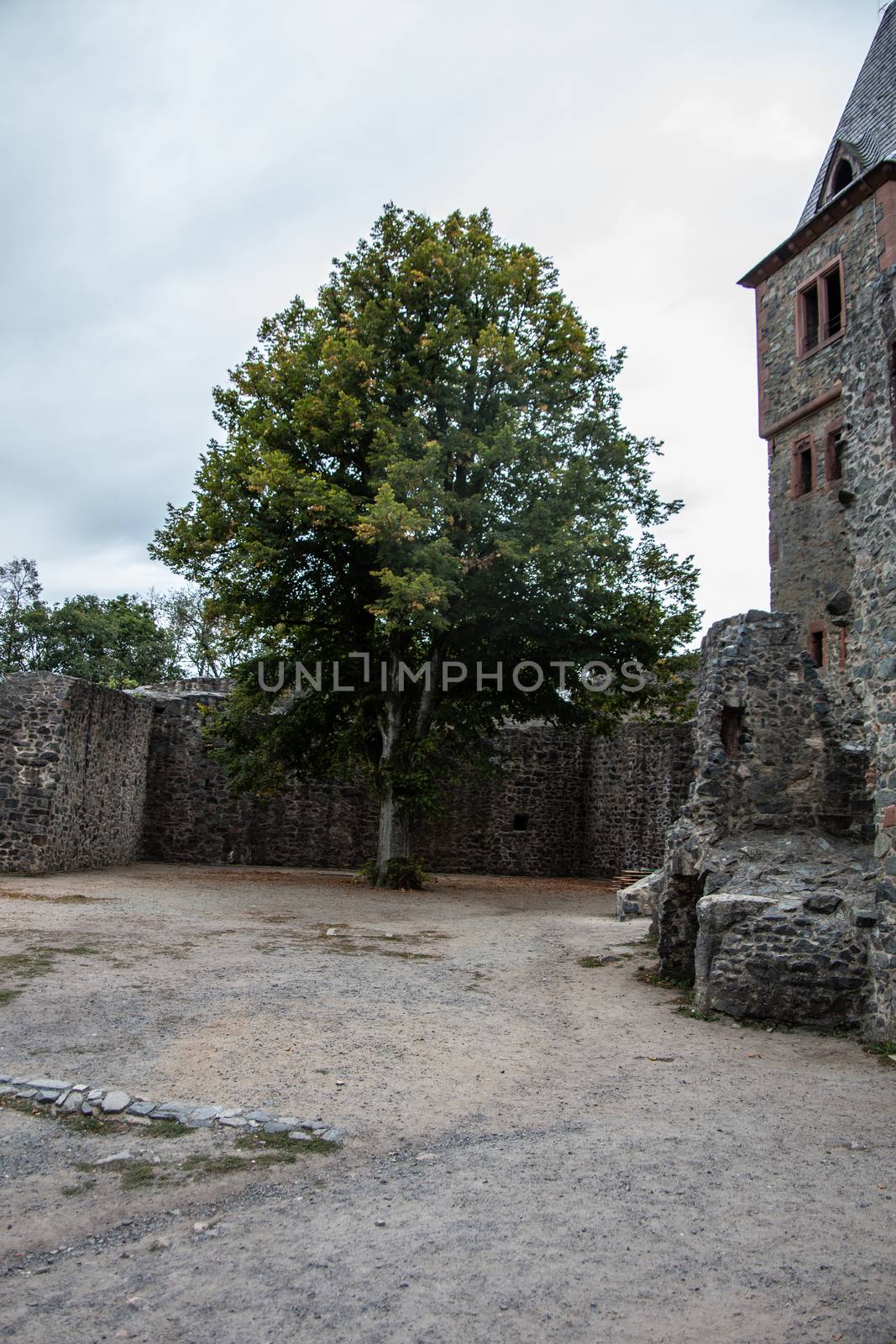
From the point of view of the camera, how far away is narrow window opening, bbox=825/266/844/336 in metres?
22.1

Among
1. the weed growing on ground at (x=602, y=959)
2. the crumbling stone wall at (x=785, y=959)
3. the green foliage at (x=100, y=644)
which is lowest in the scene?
the weed growing on ground at (x=602, y=959)

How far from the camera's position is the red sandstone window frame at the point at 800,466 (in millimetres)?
Result: 22422

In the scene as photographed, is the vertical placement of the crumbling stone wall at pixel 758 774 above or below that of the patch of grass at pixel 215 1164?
above

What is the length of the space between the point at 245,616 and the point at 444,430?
481 centimetres

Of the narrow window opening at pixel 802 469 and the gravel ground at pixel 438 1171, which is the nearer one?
the gravel ground at pixel 438 1171

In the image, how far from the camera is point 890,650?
6684 millimetres

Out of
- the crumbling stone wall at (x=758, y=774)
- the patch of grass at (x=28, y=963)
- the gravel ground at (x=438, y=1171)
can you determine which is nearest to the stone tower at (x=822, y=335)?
the crumbling stone wall at (x=758, y=774)

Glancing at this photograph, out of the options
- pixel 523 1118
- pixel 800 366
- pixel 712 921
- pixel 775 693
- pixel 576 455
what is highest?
pixel 800 366

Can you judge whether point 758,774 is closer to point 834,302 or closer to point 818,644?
point 818,644

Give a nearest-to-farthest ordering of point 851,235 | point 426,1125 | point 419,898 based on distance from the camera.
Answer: point 426,1125
point 419,898
point 851,235

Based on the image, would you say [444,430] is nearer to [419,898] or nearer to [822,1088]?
[419,898]

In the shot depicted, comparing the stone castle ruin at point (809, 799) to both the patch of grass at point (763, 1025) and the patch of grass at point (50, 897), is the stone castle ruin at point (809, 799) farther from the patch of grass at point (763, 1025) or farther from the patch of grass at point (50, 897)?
the patch of grass at point (50, 897)

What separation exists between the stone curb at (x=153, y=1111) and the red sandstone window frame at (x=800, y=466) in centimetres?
2099

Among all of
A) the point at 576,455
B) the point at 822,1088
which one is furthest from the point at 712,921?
the point at 576,455
